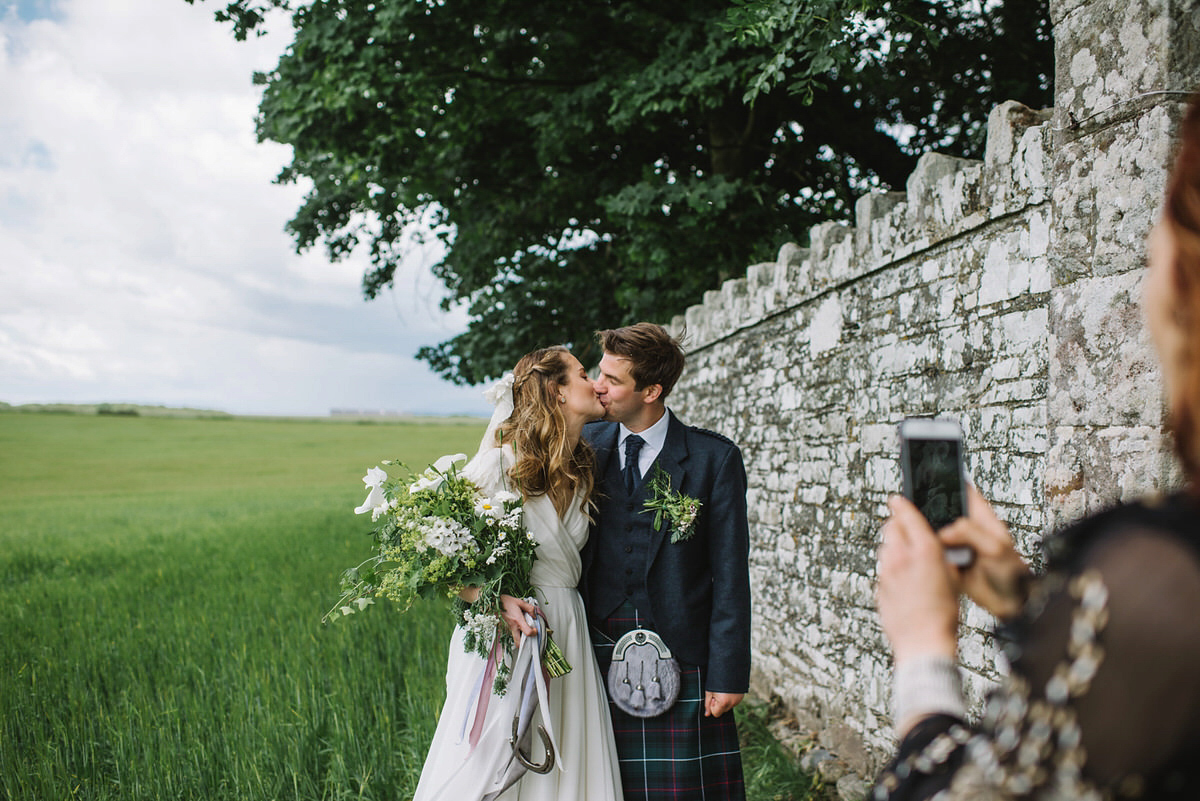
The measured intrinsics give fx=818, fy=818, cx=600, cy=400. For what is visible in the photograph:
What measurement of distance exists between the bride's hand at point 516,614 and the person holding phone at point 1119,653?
5.16 feet

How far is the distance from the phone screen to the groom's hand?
5.38ft

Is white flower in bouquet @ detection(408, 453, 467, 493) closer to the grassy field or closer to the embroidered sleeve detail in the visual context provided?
the embroidered sleeve detail

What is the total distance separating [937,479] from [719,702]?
1682 mm

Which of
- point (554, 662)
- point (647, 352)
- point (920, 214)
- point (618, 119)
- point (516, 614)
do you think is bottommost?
point (554, 662)

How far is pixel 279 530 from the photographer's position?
13188 millimetres

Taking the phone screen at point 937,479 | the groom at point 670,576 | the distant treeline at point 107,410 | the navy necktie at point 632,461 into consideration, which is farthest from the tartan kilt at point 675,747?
the distant treeline at point 107,410

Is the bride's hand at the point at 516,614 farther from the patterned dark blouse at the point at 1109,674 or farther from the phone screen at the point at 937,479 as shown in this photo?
the patterned dark blouse at the point at 1109,674

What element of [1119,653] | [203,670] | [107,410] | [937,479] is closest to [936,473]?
[937,479]

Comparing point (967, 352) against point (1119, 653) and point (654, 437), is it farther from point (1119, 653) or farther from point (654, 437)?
point (1119, 653)

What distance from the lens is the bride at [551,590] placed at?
2463 millimetres

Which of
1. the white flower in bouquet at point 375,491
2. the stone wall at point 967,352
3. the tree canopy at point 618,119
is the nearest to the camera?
the stone wall at point 967,352

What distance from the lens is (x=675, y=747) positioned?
103 inches

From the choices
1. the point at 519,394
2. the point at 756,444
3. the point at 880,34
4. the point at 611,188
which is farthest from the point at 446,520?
the point at 611,188

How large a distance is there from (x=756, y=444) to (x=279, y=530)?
996cm
